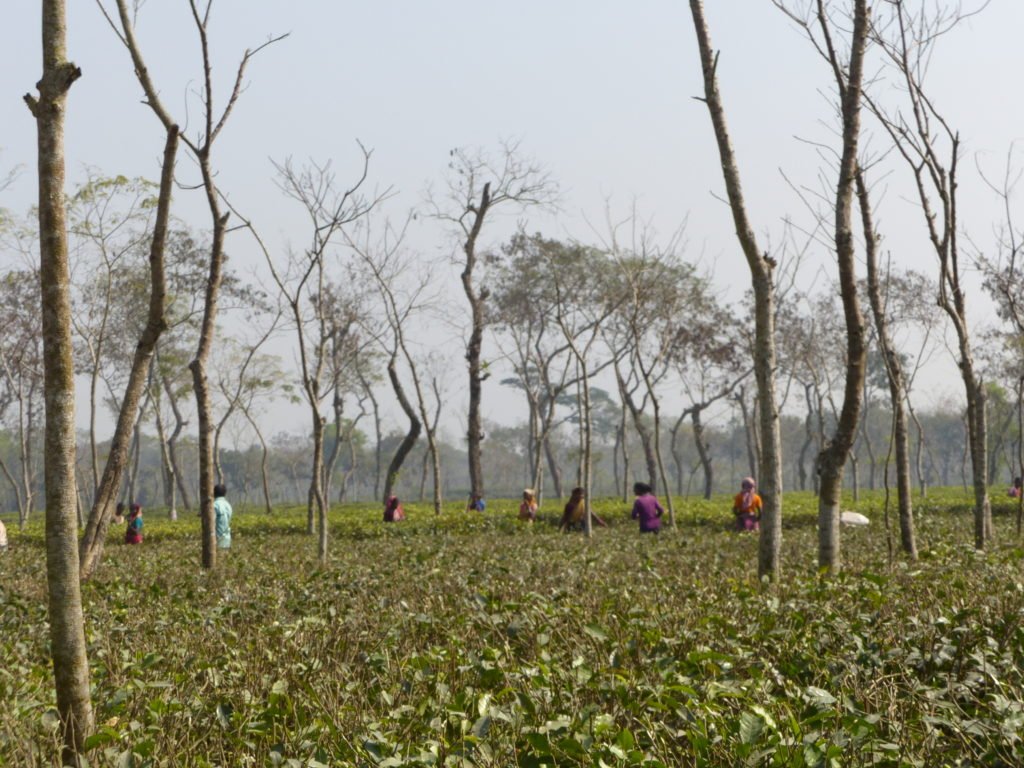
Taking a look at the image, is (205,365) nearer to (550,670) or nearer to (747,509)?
(550,670)

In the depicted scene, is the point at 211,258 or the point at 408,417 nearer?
the point at 211,258

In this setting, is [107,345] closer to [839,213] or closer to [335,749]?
[839,213]

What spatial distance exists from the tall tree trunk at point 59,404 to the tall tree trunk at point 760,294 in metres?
6.72

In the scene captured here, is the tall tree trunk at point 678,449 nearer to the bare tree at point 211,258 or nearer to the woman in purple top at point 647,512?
the woman in purple top at point 647,512

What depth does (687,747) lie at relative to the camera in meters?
3.72

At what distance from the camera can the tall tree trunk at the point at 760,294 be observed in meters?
9.16

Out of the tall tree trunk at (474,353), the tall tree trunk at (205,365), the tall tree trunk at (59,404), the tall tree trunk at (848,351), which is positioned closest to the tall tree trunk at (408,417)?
the tall tree trunk at (474,353)

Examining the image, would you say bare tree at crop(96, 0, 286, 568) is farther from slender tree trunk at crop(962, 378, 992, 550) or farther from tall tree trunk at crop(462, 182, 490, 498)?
tall tree trunk at crop(462, 182, 490, 498)

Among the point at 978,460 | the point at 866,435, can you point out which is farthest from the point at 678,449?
the point at 978,460

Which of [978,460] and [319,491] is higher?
[978,460]

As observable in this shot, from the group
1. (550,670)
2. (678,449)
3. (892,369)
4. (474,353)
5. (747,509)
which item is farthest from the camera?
(678,449)

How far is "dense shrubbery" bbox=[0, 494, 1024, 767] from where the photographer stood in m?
3.53

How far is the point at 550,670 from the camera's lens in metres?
4.77

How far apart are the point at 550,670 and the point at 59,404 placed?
8.80ft
